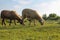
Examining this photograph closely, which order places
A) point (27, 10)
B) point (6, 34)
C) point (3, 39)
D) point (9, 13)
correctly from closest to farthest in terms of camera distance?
point (3, 39) → point (6, 34) → point (9, 13) → point (27, 10)

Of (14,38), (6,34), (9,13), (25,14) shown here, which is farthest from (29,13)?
(14,38)

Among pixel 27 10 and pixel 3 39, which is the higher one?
pixel 27 10

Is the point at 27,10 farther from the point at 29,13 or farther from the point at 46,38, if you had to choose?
the point at 46,38

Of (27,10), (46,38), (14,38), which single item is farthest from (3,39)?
(27,10)

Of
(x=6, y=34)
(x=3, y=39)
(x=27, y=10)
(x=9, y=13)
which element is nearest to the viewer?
(x=3, y=39)

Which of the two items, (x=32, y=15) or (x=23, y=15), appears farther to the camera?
(x=23, y=15)

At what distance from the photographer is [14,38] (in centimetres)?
1719

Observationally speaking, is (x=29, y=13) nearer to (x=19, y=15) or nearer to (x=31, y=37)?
(x=19, y=15)

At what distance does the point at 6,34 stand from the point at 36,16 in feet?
31.3

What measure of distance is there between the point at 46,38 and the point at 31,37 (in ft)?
4.10

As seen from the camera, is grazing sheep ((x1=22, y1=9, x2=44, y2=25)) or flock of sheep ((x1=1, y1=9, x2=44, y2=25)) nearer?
flock of sheep ((x1=1, y1=9, x2=44, y2=25))

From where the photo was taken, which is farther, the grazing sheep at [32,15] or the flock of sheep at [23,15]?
the grazing sheep at [32,15]

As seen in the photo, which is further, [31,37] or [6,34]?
[6,34]

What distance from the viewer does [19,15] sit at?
27.5m
